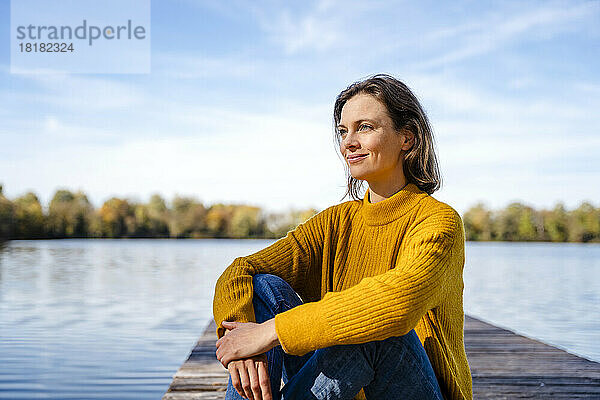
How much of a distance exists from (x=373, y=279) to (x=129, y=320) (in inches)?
205

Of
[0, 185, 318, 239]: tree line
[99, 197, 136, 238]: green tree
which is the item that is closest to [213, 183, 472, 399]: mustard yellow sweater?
[0, 185, 318, 239]: tree line

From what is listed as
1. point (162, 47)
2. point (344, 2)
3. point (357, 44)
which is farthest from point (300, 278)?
point (162, 47)

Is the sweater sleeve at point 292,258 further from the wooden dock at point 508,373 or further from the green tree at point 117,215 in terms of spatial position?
the green tree at point 117,215

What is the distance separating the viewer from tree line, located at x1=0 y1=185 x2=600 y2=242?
2577cm

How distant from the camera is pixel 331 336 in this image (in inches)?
51.4

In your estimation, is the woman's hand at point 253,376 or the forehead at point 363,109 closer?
the woman's hand at point 253,376

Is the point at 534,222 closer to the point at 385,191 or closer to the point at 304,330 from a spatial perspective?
the point at 385,191

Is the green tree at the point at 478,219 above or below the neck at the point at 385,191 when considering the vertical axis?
below

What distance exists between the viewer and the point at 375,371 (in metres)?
1.40

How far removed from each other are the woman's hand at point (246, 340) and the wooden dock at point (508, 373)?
3.84 feet

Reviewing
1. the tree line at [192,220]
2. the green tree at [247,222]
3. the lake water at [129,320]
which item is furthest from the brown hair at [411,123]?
the green tree at [247,222]

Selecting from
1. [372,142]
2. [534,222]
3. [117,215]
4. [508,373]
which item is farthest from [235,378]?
[117,215]

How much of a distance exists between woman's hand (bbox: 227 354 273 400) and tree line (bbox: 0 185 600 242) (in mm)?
23131

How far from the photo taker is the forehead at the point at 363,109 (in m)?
1.68
